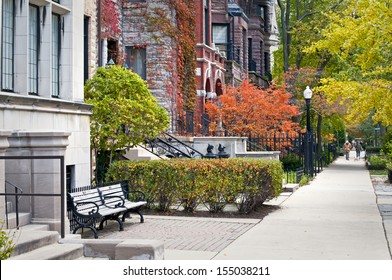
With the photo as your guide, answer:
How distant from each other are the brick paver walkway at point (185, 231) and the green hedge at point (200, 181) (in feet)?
2.43

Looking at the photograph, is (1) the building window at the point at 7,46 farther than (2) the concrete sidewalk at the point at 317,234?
Yes

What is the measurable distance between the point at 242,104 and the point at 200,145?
19.9ft

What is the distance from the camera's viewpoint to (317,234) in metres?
→ 12.6

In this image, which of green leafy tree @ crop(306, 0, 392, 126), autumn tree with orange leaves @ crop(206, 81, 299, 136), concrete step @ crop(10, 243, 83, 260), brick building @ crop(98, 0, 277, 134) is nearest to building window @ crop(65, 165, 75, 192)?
concrete step @ crop(10, 243, 83, 260)

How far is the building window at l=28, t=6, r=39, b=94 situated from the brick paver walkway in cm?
333

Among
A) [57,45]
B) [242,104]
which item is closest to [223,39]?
[242,104]

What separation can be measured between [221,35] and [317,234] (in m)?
30.8

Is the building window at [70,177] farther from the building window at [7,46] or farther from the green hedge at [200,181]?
the building window at [7,46]

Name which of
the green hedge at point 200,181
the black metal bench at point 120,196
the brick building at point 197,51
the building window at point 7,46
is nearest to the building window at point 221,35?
the brick building at point 197,51

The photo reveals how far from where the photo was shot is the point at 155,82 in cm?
2656

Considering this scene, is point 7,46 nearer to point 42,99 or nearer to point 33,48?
point 33,48

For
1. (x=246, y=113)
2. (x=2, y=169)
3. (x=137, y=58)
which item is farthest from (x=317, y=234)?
(x=246, y=113)

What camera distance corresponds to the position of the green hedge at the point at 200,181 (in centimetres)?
1538

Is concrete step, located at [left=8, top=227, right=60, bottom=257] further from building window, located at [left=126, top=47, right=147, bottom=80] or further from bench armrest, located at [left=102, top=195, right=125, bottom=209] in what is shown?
building window, located at [left=126, top=47, right=147, bottom=80]
